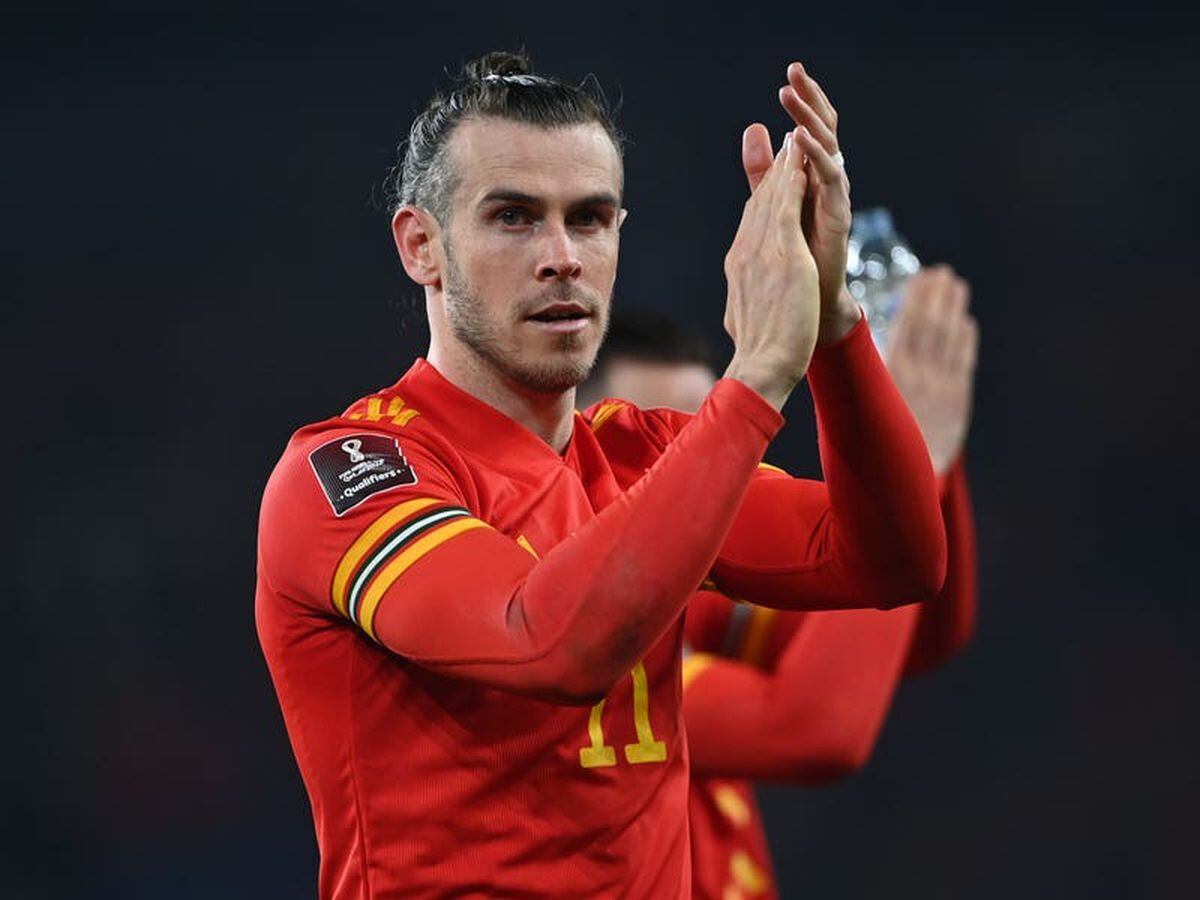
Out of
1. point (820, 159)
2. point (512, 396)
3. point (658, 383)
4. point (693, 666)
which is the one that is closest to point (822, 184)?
point (820, 159)

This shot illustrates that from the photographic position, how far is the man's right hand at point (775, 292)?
5.60 feet

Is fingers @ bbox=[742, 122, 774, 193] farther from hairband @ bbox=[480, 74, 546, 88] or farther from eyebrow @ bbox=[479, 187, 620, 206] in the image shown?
hairband @ bbox=[480, 74, 546, 88]

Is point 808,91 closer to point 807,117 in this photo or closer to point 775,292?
point 807,117

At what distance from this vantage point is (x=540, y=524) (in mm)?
1925

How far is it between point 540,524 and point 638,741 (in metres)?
0.26

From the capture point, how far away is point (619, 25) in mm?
5301

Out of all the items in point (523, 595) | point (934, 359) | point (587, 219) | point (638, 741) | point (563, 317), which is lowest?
point (638, 741)

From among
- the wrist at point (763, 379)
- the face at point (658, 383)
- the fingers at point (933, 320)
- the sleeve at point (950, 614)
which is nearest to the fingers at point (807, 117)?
the wrist at point (763, 379)

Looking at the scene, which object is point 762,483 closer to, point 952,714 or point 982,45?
point 952,714

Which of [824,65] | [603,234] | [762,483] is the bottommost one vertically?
[762,483]

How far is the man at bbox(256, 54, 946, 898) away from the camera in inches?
64.4

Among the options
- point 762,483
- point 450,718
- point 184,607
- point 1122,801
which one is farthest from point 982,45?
point 450,718

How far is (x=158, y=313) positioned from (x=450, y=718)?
3.48 metres

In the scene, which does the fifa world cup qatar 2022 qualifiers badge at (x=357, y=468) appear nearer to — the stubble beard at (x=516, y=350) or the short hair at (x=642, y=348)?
the stubble beard at (x=516, y=350)
